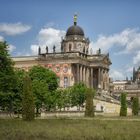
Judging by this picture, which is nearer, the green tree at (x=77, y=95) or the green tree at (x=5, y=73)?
Answer: the green tree at (x=5, y=73)

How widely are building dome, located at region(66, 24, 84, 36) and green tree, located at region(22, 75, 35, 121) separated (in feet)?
242

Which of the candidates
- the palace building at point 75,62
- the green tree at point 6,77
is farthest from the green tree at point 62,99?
the palace building at point 75,62

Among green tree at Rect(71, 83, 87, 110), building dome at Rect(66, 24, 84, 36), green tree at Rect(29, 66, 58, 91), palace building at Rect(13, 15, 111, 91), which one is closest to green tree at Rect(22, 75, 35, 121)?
green tree at Rect(29, 66, 58, 91)

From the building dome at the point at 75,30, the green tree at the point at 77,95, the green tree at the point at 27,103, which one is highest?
the building dome at the point at 75,30

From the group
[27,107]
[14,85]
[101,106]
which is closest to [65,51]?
[101,106]

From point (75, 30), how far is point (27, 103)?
250 feet

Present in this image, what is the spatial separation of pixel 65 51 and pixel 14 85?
62.9 m

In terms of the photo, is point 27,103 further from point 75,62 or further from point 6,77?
point 75,62

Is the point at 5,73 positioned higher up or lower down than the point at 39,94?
higher up

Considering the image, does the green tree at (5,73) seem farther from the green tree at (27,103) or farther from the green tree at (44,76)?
the green tree at (44,76)

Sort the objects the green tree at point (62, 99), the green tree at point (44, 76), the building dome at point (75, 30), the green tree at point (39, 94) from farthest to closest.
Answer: the building dome at point (75, 30) → the green tree at point (44, 76) → the green tree at point (62, 99) → the green tree at point (39, 94)

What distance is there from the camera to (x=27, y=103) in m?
57.1

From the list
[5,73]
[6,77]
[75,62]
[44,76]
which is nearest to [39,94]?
[5,73]

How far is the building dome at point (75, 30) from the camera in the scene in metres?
132
